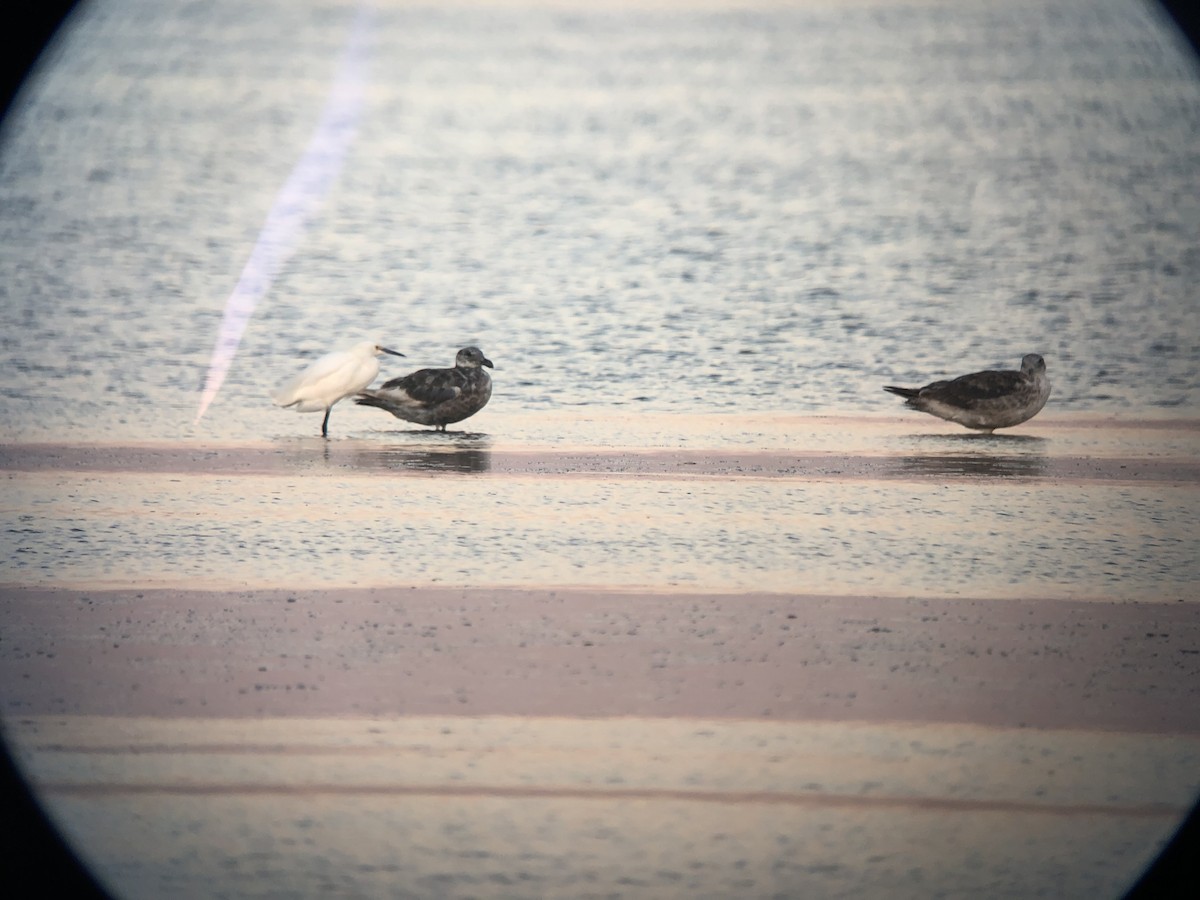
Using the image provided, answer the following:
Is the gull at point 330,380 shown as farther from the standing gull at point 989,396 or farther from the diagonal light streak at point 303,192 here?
the standing gull at point 989,396

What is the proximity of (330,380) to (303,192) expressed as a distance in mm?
224

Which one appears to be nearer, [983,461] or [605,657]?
[605,657]

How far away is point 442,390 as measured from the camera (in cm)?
155

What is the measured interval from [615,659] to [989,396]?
540 mm

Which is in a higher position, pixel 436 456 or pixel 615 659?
pixel 436 456

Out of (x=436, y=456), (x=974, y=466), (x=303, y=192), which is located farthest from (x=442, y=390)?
(x=974, y=466)

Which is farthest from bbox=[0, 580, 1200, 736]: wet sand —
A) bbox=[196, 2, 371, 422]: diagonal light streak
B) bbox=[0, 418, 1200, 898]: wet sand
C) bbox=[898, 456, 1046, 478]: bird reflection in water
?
bbox=[196, 2, 371, 422]: diagonal light streak

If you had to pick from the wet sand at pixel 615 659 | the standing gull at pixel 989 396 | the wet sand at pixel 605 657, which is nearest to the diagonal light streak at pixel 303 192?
the wet sand at pixel 615 659

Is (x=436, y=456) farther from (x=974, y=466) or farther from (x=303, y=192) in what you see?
(x=974, y=466)

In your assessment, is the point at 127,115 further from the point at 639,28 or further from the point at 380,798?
the point at 380,798

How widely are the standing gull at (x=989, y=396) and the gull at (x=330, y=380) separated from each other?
2.04ft

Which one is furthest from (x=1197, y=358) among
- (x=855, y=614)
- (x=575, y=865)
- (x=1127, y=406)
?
(x=575, y=865)


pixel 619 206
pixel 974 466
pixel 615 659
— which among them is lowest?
pixel 615 659

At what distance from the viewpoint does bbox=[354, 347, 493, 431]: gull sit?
1552 millimetres
